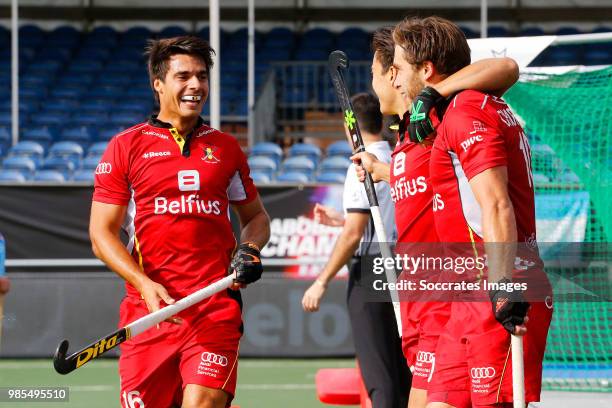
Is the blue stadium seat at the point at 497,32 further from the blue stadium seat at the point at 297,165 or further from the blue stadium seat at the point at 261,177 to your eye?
the blue stadium seat at the point at 261,177

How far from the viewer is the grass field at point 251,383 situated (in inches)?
296

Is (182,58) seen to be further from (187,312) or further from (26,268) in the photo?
(26,268)

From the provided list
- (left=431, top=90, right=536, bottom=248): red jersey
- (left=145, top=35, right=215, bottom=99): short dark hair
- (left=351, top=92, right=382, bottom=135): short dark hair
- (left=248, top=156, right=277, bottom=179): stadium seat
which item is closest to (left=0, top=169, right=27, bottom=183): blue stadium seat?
(left=248, top=156, right=277, bottom=179): stadium seat

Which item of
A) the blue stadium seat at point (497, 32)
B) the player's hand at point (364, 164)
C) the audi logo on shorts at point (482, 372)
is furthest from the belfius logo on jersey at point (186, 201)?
the blue stadium seat at point (497, 32)

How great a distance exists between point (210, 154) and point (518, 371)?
6.10 feet

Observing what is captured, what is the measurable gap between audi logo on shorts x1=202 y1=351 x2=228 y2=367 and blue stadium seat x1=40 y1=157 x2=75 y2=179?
10054mm

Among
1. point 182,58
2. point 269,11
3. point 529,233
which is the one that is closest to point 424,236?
point 529,233

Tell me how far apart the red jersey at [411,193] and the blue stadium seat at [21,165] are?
1024 centimetres

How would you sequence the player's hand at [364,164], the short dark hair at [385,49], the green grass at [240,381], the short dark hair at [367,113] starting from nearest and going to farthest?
the short dark hair at [385,49] < the player's hand at [364,164] < the short dark hair at [367,113] < the green grass at [240,381]

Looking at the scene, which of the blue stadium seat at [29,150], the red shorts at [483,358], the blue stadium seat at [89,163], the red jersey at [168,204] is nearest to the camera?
the red shorts at [483,358]

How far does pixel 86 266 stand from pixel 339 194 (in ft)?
8.51

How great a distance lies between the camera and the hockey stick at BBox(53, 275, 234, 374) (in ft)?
13.5

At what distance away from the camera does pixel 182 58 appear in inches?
191

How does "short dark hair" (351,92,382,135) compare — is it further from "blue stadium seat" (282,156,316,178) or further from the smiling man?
"blue stadium seat" (282,156,316,178)
